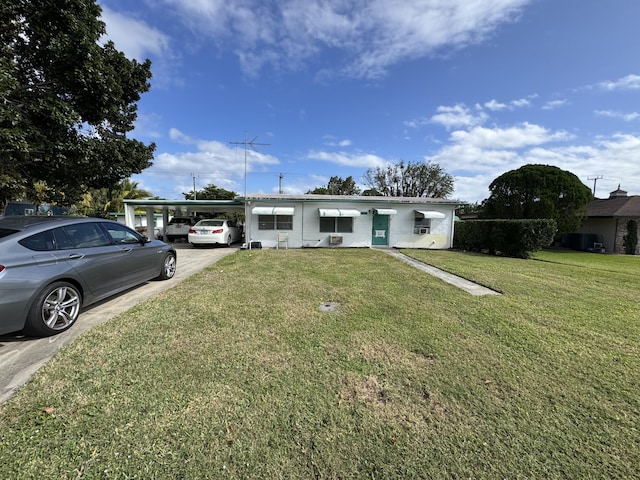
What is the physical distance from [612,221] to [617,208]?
1341mm

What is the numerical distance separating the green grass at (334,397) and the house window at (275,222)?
9748mm

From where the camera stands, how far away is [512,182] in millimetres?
20094

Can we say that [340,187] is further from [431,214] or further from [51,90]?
[51,90]

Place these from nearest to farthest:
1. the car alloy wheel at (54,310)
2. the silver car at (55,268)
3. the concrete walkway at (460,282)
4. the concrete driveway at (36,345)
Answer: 1. the concrete driveway at (36,345)
2. the silver car at (55,268)
3. the car alloy wheel at (54,310)
4. the concrete walkway at (460,282)

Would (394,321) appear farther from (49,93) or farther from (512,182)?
(512,182)

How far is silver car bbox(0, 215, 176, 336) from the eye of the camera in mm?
2996

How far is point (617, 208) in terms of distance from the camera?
61.7ft

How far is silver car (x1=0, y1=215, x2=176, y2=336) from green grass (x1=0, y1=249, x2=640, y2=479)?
588mm

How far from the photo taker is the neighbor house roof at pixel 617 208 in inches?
697

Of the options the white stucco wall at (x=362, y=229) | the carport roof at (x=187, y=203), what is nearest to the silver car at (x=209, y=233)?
the carport roof at (x=187, y=203)

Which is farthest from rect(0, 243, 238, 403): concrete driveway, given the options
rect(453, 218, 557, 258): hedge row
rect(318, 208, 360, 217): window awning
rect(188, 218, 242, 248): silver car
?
rect(453, 218, 557, 258): hedge row

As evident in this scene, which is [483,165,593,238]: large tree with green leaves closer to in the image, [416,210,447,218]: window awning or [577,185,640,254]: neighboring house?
[577,185,640,254]: neighboring house

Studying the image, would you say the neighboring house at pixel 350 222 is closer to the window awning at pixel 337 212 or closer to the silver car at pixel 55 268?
the window awning at pixel 337 212

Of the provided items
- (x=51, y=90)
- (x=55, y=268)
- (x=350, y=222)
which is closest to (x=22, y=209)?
(x=51, y=90)
